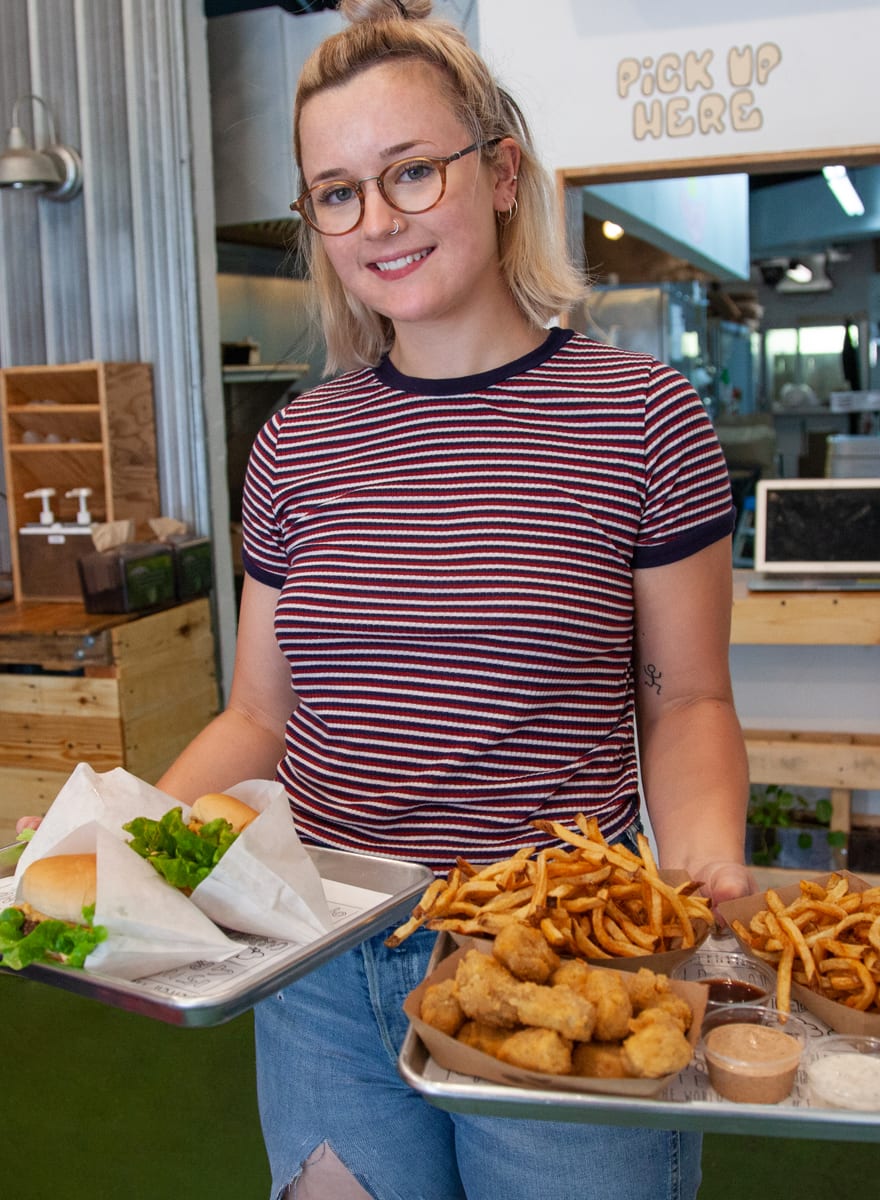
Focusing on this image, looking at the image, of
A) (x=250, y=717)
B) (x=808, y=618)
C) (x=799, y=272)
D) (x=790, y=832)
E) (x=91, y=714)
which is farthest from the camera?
(x=799, y=272)

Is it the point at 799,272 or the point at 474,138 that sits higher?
the point at 799,272

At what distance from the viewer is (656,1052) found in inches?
36.5

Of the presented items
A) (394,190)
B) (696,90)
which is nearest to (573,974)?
(394,190)

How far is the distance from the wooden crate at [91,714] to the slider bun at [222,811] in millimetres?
2859

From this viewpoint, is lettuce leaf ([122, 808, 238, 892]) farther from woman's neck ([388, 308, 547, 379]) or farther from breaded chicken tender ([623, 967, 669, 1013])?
woman's neck ([388, 308, 547, 379])

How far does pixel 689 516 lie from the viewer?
1415mm

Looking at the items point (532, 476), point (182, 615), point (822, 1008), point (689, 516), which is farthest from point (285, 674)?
point (182, 615)

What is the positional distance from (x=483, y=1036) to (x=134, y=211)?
4702mm

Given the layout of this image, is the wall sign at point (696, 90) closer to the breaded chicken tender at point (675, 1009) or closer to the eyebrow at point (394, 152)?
the eyebrow at point (394, 152)

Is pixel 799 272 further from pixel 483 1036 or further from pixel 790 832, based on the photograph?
pixel 483 1036

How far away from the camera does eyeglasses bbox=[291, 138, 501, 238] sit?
137cm

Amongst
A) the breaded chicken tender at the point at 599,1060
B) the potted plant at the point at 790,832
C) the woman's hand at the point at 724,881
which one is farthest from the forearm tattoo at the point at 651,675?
the potted plant at the point at 790,832

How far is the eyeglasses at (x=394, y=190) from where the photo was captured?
4.48 ft

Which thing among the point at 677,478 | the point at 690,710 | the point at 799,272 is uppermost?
the point at 799,272
